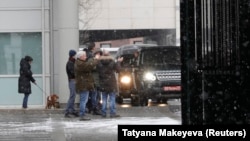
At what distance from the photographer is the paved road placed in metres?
11.4

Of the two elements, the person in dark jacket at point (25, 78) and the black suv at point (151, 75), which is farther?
the black suv at point (151, 75)

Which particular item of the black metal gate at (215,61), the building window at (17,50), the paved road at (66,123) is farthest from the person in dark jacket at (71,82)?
the black metal gate at (215,61)

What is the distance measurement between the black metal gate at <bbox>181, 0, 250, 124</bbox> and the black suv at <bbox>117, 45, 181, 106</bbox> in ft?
35.7

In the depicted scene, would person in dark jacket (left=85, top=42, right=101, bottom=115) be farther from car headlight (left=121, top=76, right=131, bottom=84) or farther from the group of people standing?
car headlight (left=121, top=76, right=131, bottom=84)

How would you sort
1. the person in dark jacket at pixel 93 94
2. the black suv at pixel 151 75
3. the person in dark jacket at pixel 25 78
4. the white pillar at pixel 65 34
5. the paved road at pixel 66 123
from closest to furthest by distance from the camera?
1. the paved road at pixel 66 123
2. the person in dark jacket at pixel 93 94
3. the person in dark jacket at pixel 25 78
4. the white pillar at pixel 65 34
5. the black suv at pixel 151 75

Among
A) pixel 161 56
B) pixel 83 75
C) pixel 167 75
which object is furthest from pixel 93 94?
pixel 161 56

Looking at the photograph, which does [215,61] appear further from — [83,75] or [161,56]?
[161,56]

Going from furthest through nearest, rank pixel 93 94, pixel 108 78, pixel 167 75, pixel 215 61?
pixel 167 75 < pixel 93 94 < pixel 108 78 < pixel 215 61

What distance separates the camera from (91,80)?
14414 millimetres

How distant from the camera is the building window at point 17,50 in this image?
749 inches

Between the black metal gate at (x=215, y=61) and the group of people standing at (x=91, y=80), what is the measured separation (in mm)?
6573

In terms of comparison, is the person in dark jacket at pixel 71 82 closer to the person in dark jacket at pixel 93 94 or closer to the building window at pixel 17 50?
the person in dark jacket at pixel 93 94

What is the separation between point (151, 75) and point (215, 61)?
36.2 feet

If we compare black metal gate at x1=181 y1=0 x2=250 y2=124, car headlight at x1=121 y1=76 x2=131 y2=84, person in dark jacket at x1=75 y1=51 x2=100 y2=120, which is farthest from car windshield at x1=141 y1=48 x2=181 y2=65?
black metal gate at x1=181 y1=0 x2=250 y2=124
